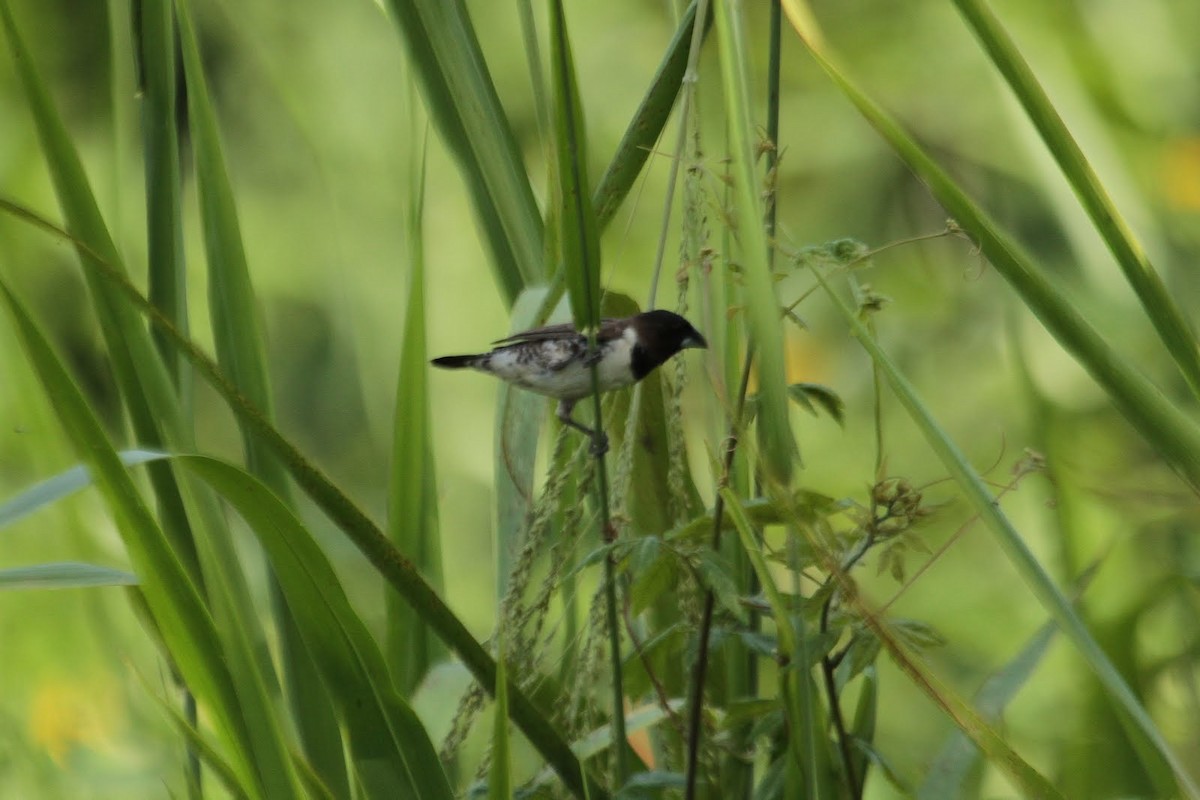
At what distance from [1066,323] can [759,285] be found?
144 millimetres

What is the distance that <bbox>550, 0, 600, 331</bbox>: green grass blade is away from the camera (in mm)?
612

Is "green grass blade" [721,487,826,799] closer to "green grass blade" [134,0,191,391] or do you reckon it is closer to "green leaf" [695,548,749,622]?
"green leaf" [695,548,749,622]

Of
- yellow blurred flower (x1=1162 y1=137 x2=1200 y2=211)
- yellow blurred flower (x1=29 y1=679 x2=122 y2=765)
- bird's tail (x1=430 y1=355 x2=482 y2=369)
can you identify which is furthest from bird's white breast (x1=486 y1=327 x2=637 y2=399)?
yellow blurred flower (x1=1162 y1=137 x2=1200 y2=211)

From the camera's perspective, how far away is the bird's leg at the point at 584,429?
645mm

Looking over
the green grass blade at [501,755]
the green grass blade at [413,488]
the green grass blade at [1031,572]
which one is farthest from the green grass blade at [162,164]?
the green grass blade at [1031,572]

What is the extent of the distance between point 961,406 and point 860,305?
1.37 metres

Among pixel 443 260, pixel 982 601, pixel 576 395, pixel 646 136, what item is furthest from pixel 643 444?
pixel 443 260

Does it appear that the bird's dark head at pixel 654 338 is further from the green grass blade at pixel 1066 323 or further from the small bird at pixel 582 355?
the green grass blade at pixel 1066 323

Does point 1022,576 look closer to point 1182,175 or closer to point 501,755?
point 501,755

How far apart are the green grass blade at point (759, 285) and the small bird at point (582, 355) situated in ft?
0.68

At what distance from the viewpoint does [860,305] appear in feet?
2.11

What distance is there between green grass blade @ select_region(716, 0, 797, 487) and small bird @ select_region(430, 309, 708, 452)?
0.21 metres

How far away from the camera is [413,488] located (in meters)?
0.89

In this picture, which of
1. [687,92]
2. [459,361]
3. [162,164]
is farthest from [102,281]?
[459,361]
